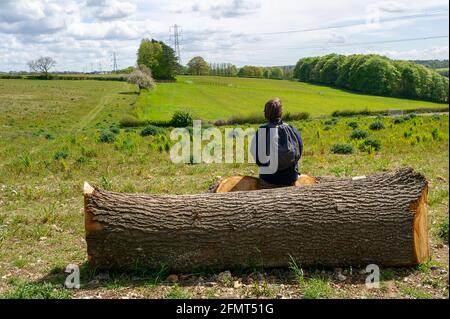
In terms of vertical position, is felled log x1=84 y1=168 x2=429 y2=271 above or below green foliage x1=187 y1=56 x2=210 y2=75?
below

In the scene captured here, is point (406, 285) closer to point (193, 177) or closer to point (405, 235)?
point (405, 235)

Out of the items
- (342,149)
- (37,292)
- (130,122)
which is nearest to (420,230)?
(37,292)

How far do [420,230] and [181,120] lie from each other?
3208cm

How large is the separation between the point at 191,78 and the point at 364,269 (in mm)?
69025

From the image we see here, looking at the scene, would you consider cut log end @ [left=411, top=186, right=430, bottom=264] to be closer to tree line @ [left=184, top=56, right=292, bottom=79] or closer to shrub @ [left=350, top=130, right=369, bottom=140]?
shrub @ [left=350, top=130, right=369, bottom=140]

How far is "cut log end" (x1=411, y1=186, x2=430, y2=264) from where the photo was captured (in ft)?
17.8

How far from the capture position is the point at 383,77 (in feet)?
243

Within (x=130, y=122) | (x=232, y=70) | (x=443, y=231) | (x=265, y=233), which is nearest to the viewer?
(x=265, y=233)

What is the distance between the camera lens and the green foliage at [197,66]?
247 feet

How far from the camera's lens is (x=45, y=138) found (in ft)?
75.8

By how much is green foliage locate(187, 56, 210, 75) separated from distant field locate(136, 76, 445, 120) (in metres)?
1.58

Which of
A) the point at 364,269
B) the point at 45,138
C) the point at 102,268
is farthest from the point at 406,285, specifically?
the point at 45,138

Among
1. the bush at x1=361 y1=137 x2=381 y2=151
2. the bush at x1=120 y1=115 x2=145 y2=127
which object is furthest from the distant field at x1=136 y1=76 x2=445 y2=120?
the bush at x1=361 y1=137 x2=381 y2=151

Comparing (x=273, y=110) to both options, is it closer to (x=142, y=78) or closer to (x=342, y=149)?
(x=342, y=149)
